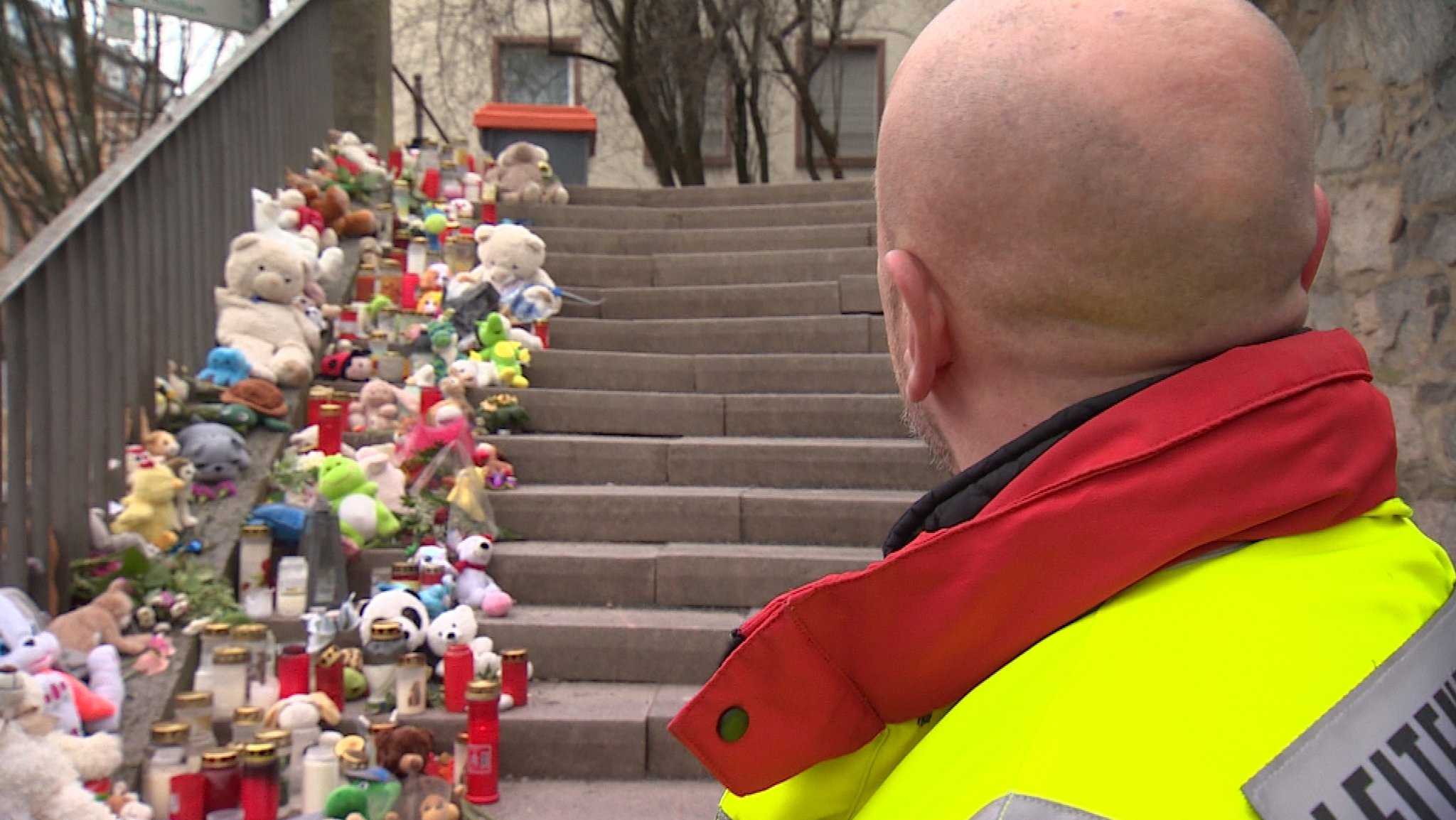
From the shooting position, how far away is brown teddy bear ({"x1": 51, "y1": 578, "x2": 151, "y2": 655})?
3.69 meters

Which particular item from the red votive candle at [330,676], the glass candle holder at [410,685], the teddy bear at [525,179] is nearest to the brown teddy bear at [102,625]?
the red votive candle at [330,676]

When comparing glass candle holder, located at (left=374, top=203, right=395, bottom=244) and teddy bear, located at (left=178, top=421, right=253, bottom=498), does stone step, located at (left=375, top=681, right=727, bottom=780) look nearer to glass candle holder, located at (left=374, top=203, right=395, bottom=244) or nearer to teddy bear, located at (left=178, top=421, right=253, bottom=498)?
teddy bear, located at (left=178, top=421, right=253, bottom=498)

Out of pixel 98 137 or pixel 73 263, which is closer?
pixel 73 263

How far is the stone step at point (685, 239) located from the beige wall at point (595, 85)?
7.23 m

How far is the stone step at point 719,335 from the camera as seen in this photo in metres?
6.32

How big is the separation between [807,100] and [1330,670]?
1256 cm

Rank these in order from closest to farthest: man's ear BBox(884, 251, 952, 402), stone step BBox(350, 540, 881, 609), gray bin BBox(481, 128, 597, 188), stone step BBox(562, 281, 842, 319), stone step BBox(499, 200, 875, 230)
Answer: man's ear BBox(884, 251, 952, 402) → stone step BBox(350, 540, 881, 609) → stone step BBox(562, 281, 842, 319) → stone step BBox(499, 200, 875, 230) → gray bin BBox(481, 128, 597, 188)

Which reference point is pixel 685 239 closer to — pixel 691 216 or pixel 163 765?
pixel 691 216

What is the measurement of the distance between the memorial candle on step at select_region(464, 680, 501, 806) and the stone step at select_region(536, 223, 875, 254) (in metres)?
4.31

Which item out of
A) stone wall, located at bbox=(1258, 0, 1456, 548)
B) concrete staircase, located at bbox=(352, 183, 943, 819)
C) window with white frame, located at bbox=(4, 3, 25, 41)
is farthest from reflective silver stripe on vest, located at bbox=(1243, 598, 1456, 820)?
window with white frame, located at bbox=(4, 3, 25, 41)

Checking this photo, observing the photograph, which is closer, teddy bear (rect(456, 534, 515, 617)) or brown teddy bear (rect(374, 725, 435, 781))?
brown teddy bear (rect(374, 725, 435, 781))

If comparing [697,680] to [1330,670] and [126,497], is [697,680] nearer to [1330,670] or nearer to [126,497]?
[126,497]

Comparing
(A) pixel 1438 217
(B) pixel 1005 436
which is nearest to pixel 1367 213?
(A) pixel 1438 217

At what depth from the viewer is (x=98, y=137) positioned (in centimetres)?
1053
